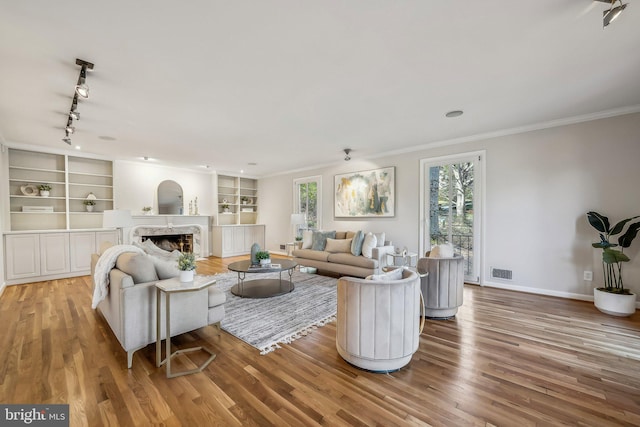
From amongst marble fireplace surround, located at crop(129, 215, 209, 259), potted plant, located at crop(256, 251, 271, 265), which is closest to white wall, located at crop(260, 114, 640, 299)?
potted plant, located at crop(256, 251, 271, 265)

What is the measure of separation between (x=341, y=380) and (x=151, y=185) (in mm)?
6875

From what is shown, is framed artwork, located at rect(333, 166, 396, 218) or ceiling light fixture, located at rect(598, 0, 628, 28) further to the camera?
framed artwork, located at rect(333, 166, 396, 218)

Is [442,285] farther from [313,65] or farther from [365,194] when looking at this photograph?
[365,194]

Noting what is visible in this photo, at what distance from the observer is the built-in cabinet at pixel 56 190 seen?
5.23m

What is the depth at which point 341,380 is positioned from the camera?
6.63 feet

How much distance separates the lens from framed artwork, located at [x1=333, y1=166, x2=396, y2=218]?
5.77 meters

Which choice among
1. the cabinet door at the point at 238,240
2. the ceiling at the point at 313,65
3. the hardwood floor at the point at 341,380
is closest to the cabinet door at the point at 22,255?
the ceiling at the point at 313,65

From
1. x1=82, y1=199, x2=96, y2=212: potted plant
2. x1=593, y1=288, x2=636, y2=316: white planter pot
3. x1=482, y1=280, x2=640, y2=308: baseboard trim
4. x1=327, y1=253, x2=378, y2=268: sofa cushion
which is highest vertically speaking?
x1=82, y1=199, x2=96, y2=212: potted plant

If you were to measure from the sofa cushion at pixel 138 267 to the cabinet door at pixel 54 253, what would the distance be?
4164 millimetres

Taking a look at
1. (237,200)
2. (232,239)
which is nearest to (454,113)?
(232,239)

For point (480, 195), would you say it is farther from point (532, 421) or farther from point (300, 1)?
point (300, 1)

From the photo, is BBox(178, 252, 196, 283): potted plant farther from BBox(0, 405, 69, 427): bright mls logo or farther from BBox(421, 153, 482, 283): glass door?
BBox(421, 153, 482, 283): glass door

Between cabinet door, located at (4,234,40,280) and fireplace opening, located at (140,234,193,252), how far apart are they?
1904 millimetres

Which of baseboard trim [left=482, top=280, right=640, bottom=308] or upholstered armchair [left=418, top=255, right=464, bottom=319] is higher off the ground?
upholstered armchair [left=418, top=255, right=464, bottom=319]
